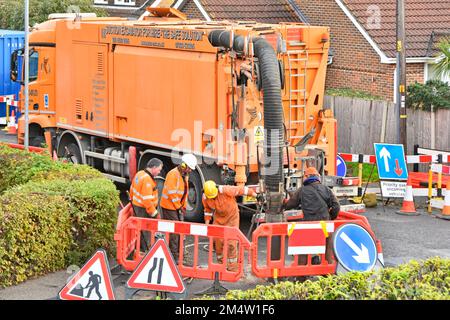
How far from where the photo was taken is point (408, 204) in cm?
1848

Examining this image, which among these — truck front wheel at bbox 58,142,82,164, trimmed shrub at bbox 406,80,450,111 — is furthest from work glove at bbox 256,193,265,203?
trimmed shrub at bbox 406,80,450,111

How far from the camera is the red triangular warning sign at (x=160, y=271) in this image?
10625mm

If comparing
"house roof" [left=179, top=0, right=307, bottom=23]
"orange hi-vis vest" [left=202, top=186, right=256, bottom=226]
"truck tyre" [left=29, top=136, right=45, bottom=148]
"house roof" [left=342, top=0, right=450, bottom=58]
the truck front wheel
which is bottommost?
"orange hi-vis vest" [left=202, top=186, right=256, bottom=226]

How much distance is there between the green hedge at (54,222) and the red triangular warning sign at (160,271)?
2.53 metres

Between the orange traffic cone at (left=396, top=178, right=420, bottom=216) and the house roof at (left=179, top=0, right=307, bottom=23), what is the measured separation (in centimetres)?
1093

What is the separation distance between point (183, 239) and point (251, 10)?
16.8 meters

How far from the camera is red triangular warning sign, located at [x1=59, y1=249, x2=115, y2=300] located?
9914 millimetres

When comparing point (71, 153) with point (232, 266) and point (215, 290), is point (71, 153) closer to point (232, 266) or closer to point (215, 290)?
point (232, 266)

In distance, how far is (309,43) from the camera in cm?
1673

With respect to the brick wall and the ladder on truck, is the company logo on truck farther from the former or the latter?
the brick wall

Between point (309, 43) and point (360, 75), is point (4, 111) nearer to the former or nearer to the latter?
point (360, 75)

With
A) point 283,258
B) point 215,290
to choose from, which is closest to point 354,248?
point 283,258

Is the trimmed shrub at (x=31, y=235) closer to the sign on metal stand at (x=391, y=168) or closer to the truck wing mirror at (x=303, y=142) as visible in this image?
the truck wing mirror at (x=303, y=142)
